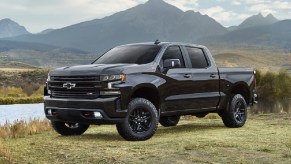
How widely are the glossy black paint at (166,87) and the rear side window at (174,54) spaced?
8cm

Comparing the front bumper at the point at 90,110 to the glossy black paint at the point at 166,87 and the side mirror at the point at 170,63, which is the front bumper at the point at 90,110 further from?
the side mirror at the point at 170,63

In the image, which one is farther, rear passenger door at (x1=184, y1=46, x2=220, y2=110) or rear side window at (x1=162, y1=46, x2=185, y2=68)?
rear passenger door at (x1=184, y1=46, x2=220, y2=110)

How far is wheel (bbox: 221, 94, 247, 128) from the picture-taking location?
12.5m

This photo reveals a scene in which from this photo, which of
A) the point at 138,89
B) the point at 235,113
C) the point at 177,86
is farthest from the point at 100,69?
the point at 235,113

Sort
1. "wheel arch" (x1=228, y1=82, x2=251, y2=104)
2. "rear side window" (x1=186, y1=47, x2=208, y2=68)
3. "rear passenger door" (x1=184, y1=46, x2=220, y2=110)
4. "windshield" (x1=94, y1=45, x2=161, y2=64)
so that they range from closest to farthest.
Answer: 1. "windshield" (x1=94, y1=45, x2=161, y2=64)
2. "rear passenger door" (x1=184, y1=46, x2=220, y2=110)
3. "rear side window" (x1=186, y1=47, x2=208, y2=68)
4. "wheel arch" (x1=228, y1=82, x2=251, y2=104)

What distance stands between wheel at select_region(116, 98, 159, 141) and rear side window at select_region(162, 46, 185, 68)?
142cm

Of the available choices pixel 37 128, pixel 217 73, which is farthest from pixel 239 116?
pixel 37 128

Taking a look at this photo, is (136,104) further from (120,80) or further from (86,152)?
(86,152)

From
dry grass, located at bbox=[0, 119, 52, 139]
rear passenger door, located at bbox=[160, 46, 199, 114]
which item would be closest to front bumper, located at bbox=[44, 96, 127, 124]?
rear passenger door, located at bbox=[160, 46, 199, 114]

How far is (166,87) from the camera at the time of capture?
10320mm

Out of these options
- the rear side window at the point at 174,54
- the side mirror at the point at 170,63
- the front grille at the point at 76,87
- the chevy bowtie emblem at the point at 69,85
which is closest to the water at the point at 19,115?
the rear side window at the point at 174,54

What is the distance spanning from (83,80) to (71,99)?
1.40 feet

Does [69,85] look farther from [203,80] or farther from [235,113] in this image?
[235,113]

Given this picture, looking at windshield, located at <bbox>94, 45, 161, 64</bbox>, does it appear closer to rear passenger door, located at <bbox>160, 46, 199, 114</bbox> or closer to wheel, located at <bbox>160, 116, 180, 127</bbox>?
rear passenger door, located at <bbox>160, 46, 199, 114</bbox>
